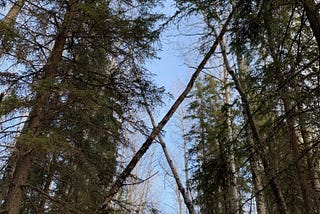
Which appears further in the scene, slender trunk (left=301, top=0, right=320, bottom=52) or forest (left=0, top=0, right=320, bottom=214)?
forest (left=0, top=0, right=320, bottom=214)

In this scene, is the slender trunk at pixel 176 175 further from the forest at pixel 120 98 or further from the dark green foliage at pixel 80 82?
the dark green foliage at pixel 80 82

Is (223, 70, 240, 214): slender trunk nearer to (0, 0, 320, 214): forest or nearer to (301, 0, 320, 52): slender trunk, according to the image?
(0, 0, 320, 214): forest

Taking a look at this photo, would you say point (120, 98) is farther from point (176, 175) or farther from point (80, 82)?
point (176, 175)

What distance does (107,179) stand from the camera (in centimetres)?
527

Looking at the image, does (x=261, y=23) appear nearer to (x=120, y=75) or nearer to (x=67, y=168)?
(x=120, y=75)

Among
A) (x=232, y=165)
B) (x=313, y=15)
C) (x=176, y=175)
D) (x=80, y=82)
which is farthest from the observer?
(x=232, y=165)

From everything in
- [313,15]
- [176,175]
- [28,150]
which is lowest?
[28,150]

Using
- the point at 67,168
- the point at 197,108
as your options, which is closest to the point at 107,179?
the point at 67,168

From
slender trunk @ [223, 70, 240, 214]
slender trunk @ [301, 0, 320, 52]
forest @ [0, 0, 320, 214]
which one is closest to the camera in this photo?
slender trunk @ [301, 0, 320, 52]

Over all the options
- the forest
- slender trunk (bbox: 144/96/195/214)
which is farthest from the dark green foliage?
slender trunk (bbox: 144/96/195/214)

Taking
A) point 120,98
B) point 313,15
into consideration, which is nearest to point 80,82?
point 120,98

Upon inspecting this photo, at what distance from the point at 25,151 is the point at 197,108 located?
9.15 meters

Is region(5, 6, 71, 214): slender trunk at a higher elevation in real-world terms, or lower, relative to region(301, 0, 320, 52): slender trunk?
lower

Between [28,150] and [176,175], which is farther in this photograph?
[176,175]
